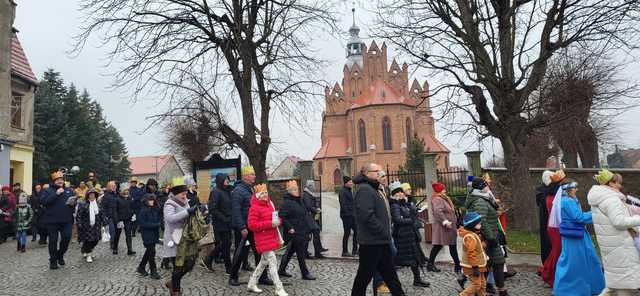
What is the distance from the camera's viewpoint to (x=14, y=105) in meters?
20.8

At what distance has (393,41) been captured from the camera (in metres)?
12.5

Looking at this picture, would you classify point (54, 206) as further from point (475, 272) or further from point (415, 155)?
point (415, 155)

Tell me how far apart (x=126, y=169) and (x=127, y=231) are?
42.7 m

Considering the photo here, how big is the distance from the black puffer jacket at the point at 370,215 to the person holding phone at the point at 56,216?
276 inches

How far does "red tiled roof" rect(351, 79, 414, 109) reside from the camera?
58062 millimetres

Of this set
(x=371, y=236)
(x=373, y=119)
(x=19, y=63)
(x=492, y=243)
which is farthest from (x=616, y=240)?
(x=373, y=119)

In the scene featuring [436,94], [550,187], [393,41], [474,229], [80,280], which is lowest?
[80,280]

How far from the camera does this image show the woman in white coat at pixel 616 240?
5023 mm

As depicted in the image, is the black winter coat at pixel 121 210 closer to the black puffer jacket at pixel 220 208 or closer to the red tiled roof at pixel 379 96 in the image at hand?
the black puffer jacket at pixel 220 208

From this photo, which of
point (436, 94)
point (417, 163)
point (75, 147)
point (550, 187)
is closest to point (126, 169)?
point (75, 147)

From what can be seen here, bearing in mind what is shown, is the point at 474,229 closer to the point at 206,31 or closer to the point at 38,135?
the point at 206,31

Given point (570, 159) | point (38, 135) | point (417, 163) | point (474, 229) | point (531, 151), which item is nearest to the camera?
point (474, 229)

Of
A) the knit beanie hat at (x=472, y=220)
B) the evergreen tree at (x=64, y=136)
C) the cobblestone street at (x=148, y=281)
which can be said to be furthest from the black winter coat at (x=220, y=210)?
the evergreen tree at (x=64, y=136)

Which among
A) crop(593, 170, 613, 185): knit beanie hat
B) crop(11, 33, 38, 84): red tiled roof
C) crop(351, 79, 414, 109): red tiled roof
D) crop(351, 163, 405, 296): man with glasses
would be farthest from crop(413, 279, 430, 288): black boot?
crop(351, 79, 414, 109): red tiled roof
